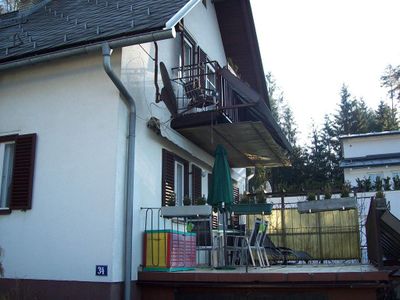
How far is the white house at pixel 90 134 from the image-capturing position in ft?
25.8

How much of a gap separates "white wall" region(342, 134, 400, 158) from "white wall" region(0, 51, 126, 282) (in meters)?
26.0

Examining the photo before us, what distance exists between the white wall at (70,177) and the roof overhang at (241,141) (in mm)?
2556

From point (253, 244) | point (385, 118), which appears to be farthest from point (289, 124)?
point (253, 244)

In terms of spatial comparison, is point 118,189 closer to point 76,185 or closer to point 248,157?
point 76,185

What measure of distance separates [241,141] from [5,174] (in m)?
5.30

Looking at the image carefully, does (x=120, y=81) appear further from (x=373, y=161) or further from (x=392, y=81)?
(x=392, y=81)

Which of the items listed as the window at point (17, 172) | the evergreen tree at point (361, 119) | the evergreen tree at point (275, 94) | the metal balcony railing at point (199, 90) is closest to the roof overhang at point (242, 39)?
the metal balcony railing at point (199, 90)

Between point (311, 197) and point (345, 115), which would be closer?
point (311, 197)

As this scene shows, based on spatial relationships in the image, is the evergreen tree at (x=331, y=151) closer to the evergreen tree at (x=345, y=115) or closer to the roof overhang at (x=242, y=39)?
the evergreen tree at (x=345, y=115)

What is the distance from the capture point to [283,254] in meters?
11.4

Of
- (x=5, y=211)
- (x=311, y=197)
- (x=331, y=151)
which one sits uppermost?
(x=331, y=151)

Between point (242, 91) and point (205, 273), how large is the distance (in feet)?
12.0

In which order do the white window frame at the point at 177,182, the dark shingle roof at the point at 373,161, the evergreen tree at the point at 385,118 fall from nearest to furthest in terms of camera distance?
the white window frame at the point at 177,182
the dark shingle roof at the point at 373,161
the evergreen tree at the point at 385,118

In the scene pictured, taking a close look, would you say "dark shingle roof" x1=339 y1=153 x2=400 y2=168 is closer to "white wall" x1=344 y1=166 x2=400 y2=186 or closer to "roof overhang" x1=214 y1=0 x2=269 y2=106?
"white wall" x1=344 y1=166 x2=400 y2=186
